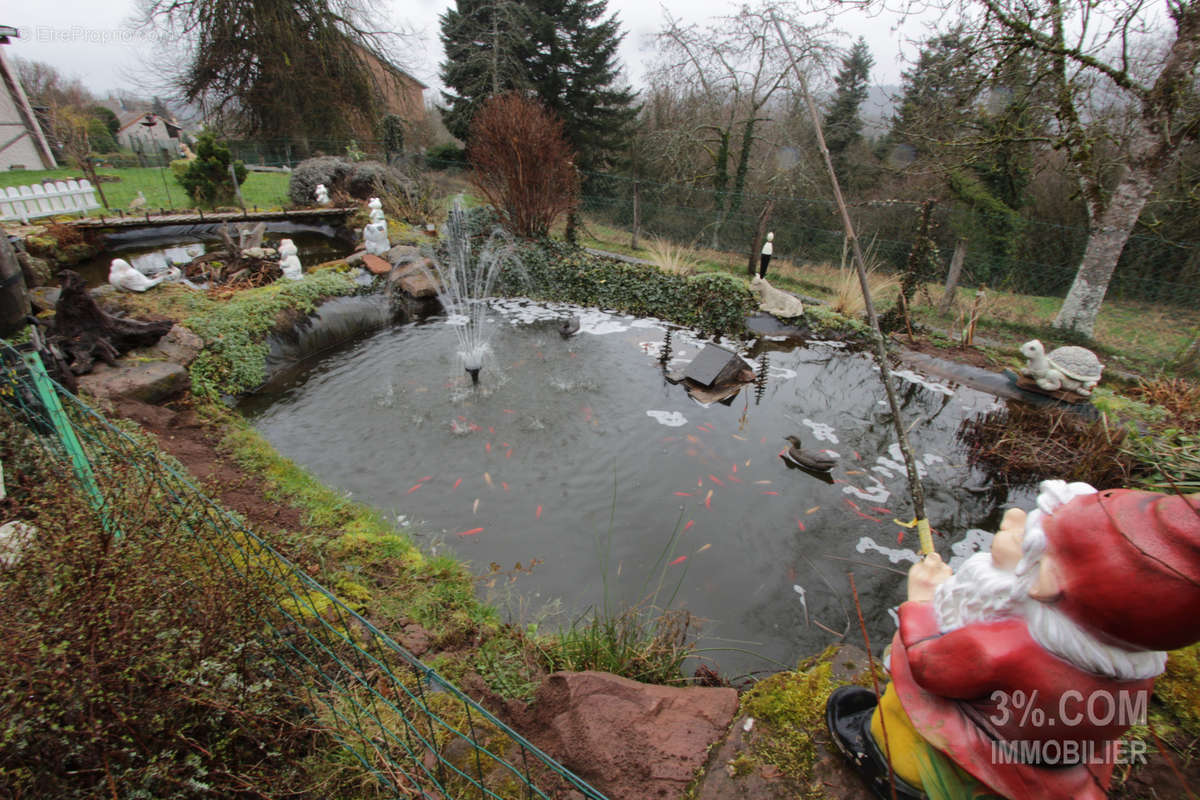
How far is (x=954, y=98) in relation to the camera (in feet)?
27.2

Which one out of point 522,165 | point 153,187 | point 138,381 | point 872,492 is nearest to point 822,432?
point 872,492

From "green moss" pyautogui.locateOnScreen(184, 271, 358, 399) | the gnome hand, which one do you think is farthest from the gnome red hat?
"green moss" pyautogui.locateOnScreen(184, 271, 358, 399)

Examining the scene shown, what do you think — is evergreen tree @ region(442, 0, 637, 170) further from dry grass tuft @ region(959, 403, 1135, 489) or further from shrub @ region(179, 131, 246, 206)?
dry grass tuft @ region(959, 403, 1135, 489)

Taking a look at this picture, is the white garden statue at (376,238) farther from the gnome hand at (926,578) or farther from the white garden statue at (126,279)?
the gnome hand at (926,578)

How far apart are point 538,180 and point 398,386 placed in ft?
20.3

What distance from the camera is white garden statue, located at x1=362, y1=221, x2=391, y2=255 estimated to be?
9688mm

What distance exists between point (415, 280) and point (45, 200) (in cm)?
913

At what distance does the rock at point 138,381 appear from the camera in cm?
483

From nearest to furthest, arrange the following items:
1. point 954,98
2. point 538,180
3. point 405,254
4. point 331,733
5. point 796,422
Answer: point 331,733, point 796,422, point 954,98, point 405,254, point 538,180

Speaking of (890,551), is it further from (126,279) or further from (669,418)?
(126,279)

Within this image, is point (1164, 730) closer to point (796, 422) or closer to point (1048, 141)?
point (796, 422)

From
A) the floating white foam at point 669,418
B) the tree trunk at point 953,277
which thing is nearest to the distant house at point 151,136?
the floating white foam at point 669,418

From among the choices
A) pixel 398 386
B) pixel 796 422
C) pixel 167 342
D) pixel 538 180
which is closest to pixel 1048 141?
pixel 796 422

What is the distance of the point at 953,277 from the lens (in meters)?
9.92
